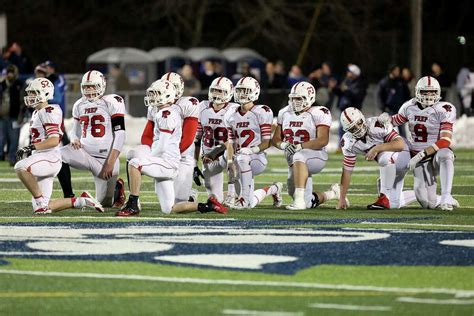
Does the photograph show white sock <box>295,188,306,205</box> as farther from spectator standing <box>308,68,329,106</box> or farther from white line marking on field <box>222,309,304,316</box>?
spectator standing <box>308,68,329,106</box>

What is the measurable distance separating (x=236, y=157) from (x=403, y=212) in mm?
1755

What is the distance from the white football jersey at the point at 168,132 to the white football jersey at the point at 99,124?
105 centimetres

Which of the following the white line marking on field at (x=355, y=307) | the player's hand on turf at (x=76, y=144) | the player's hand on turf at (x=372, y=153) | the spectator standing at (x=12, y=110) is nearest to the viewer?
the white line marking on field at (x=355, y=307)

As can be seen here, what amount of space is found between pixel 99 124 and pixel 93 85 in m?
0.38

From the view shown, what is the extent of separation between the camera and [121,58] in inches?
1428

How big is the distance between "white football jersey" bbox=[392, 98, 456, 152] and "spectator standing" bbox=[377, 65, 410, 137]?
1005 centimetres

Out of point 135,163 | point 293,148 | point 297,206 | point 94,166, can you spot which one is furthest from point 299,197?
point 94,166

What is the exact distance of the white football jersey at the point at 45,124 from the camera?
13.0m

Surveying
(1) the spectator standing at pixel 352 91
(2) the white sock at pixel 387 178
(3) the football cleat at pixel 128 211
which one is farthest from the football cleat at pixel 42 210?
(1) the spectator standing at pixel 352 91

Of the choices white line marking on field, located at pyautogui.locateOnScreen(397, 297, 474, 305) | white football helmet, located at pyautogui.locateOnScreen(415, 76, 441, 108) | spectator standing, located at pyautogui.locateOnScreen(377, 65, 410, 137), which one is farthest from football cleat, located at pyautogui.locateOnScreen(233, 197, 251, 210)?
spectator standing, located at pyautogui.locateOnScreen(377, 65, 410, 137)

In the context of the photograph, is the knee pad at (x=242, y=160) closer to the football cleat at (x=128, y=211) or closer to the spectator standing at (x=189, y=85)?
the football cleat at (x=128, y=211)

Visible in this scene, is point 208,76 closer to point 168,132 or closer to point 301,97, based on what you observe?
point 301,97

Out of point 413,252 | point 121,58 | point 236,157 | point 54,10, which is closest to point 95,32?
point 54,10

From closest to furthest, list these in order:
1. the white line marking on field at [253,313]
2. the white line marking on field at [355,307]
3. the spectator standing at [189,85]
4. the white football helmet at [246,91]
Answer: the white line marking on field at [253,313] → the white line marking on field at [355,307] → the white football helmet at [246,91] → the spectator standing at [189,85]
